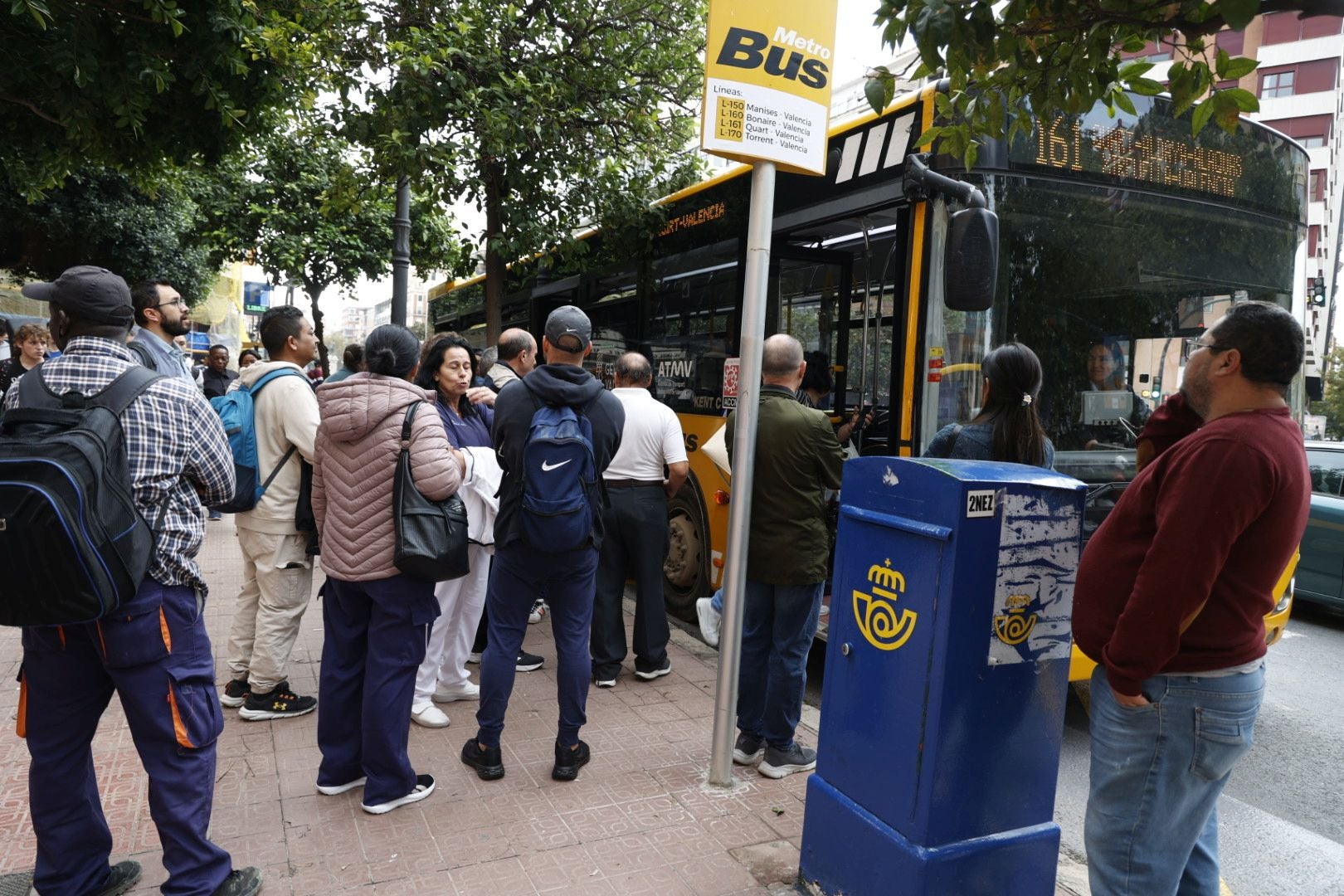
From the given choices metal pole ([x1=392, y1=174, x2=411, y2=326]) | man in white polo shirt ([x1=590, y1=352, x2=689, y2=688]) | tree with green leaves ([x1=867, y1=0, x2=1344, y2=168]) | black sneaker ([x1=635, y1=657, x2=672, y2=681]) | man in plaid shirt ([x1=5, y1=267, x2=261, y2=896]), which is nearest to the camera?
tree with green leaves ([x1=867, y1=0, x2=1344, y2=168])

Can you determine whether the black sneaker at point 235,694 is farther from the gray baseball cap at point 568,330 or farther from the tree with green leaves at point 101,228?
the tree with green leaves at point 101,228

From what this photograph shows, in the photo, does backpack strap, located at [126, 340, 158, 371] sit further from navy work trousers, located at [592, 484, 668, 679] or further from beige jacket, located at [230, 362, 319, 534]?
navy work trousers, located at [592, 484, 668, 679]

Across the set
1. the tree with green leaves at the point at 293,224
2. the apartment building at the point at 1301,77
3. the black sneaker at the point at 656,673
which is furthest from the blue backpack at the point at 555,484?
the apartment building at the point at 1301,77

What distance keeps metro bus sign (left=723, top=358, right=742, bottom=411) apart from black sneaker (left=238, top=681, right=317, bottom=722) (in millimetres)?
3095

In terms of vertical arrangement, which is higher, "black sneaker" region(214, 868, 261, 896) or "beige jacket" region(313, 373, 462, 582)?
"beige jacket" region(313, 373, 462, 582)

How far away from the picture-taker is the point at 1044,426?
448cm

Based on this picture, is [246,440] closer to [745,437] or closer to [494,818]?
[494,818]

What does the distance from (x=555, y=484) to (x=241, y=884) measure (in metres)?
1.66

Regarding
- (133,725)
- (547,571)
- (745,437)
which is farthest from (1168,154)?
(133,725)

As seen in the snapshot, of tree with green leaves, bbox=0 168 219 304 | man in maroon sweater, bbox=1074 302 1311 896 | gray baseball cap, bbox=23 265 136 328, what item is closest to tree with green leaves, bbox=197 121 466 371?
tree with green leaves, bbox=0 168 219 304

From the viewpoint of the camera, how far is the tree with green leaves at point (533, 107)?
23.8ft

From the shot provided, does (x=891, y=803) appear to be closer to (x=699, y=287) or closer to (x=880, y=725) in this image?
(x=880, y=725)

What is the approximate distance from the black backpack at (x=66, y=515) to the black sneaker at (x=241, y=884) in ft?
3.25

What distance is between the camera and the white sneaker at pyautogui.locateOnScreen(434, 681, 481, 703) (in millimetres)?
4594
